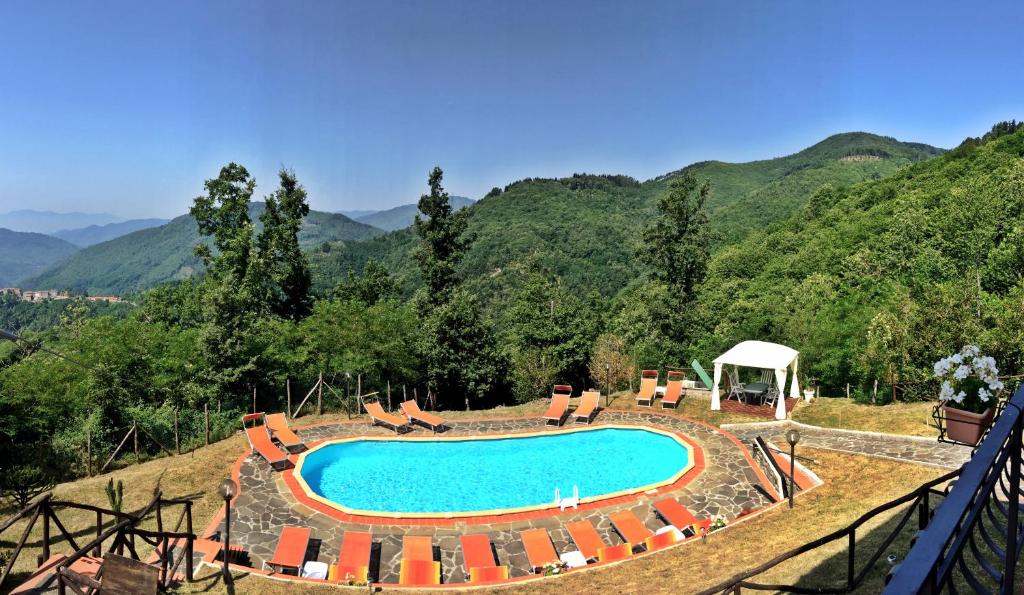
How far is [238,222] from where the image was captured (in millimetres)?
26547

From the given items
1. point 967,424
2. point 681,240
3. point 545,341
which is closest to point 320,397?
point 545,341

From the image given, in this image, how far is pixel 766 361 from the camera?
1599cm

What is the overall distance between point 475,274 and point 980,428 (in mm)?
76502

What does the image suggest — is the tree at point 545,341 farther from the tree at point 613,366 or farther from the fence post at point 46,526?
the fence post at point 46,526

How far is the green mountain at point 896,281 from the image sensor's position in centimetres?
1401

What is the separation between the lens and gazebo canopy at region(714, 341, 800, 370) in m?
15.9

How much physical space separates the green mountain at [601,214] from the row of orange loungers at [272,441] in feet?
157

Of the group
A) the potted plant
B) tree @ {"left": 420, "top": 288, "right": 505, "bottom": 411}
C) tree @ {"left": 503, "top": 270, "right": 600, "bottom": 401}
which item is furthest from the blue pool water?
tree @ {"left": 420, "top": 288, "right": 505, "bottom": 411}

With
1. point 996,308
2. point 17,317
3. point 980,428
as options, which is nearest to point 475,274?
point 996,308

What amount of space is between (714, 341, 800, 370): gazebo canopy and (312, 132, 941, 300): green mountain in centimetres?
4360

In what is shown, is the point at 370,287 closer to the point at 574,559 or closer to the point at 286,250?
the point at 286,250

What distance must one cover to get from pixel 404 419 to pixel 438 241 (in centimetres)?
1144

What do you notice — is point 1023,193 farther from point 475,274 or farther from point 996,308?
point 475,274

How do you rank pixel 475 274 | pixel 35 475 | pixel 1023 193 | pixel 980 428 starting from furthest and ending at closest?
1. pixel 475 274
2. pixel 1023 193
3. pixel 35 475
4. pixel 980 428
